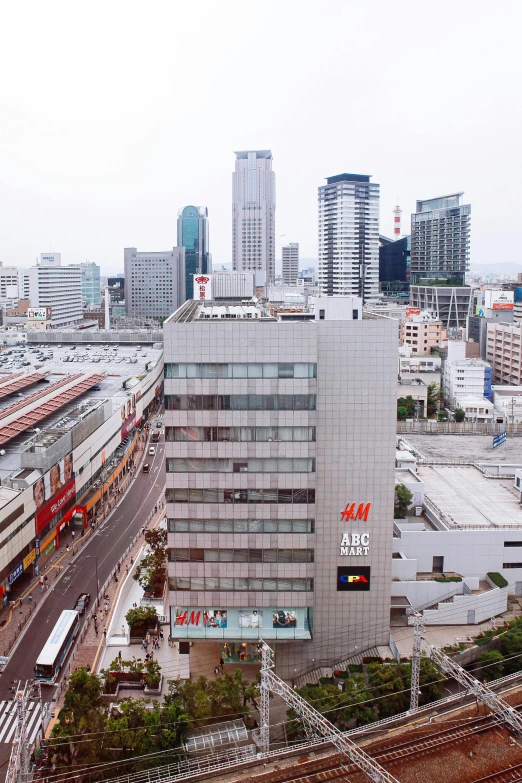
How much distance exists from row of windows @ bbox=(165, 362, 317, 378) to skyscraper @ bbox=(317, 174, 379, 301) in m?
152

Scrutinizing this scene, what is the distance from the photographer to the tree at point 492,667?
33772mm

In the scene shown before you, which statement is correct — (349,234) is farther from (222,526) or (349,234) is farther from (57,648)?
(57,648)

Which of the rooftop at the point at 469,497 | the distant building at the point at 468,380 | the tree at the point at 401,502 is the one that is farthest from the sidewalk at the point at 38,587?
the distant building at the point at 468,380

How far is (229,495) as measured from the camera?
3319cm

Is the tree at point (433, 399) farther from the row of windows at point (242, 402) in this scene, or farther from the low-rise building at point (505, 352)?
the row of windows at point (242, 402)

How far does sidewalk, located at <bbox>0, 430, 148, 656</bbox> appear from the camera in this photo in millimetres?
39534

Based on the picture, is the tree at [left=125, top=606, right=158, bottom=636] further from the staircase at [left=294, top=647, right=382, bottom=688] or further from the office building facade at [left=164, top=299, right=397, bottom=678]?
the staircase at [left=294, top=647, right=382, bottom=688]

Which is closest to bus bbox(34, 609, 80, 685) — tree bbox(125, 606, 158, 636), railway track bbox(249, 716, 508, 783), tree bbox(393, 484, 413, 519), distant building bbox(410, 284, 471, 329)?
tree bbox(125, 606, 158, 636)

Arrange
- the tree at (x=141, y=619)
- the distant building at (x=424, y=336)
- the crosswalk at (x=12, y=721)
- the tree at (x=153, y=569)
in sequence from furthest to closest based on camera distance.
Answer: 1. the distant building at (x=424, y=336)
2. the tree at (x=153, y=569)
3. the tree at (x=141, y=619)
4. the crosswalk at (x=12, y=721)

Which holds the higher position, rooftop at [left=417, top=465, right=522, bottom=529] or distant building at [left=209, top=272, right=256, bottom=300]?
distant building at [left=209, top=272, right=256, bottom=300]

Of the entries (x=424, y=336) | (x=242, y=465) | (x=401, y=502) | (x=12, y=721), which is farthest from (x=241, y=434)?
(x=424, y=336)

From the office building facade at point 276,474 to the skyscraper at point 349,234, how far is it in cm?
15042

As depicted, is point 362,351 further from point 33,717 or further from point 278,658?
point 33,717

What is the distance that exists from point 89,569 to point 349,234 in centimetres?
14810
